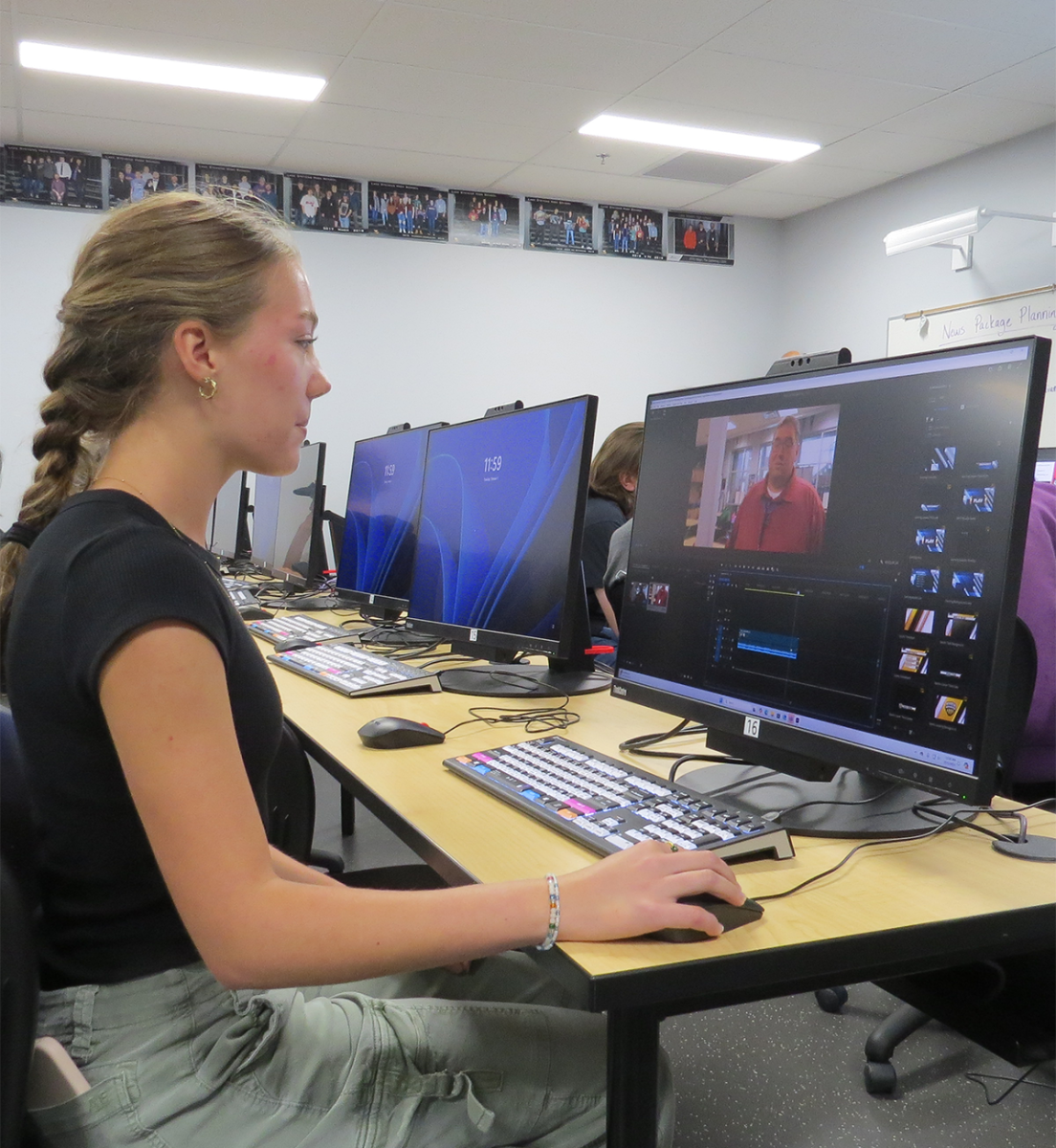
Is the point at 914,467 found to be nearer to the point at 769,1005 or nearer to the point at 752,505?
the point at 752,505

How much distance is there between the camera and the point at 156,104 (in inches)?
177

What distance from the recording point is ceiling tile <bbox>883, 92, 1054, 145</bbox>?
450 centimetres

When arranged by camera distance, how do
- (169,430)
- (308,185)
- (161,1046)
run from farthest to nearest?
1. (308,185)
2. (169,430)
3. (161,1046)

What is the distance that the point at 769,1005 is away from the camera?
199cm

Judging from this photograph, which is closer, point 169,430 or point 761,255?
point 169,430

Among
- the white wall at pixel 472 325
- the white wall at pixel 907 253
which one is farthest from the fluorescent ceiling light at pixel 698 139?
the white wall at pixel 472 325

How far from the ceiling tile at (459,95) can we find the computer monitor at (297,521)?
75.5 inches

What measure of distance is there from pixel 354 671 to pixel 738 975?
3.84 ft

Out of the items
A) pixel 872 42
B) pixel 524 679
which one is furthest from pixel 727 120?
pixel 524 679

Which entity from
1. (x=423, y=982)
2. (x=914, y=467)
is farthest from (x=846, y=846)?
(x=423, y=982)

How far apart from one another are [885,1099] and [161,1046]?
1.36 meters

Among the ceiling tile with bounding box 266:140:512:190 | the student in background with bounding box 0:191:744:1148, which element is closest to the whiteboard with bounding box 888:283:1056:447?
the ceiling tile with bounding box 266:140:512:190

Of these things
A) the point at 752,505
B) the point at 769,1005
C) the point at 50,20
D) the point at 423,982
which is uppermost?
the point at 50,20

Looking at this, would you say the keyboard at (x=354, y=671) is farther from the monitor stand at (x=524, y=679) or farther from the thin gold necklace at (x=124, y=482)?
the thin gold necklace at (x=124, y=482)
